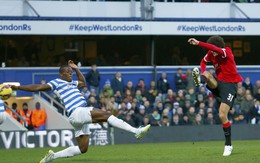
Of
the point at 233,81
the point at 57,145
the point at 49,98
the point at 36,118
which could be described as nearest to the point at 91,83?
the point at 49,98

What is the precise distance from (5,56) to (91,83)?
11.9 feet

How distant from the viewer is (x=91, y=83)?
3109cm

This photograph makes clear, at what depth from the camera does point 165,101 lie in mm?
29844

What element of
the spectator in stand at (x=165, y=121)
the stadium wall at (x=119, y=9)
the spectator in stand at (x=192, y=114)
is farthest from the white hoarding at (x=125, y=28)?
the spectator in stand at (x=165, y=121)

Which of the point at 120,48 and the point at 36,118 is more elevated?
the point at 120,48

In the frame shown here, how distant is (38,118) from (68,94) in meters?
13.2

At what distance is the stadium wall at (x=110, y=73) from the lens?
103 ft

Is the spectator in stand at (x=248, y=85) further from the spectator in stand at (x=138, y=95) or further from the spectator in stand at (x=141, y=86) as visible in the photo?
the spectator in stand at (x=138, y=95)

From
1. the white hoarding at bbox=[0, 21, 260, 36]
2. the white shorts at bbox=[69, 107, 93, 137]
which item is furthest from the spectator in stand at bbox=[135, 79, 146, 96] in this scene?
the white shorts at bbox=[69, 107, 93, 137]

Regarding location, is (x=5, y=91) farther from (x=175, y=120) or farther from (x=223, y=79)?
(x=175, y=120)

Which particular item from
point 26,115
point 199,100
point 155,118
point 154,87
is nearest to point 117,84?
point 154,87

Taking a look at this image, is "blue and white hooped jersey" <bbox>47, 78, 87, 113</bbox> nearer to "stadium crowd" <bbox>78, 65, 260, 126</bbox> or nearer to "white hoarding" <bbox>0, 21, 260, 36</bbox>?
"stadium crowd" <bbox>78, 65, 260, 126</bbox>

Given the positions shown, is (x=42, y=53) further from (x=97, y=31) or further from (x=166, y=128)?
(x=166, y=128)

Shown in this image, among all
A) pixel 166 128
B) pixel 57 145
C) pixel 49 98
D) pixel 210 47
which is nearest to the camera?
pixel 210 47
